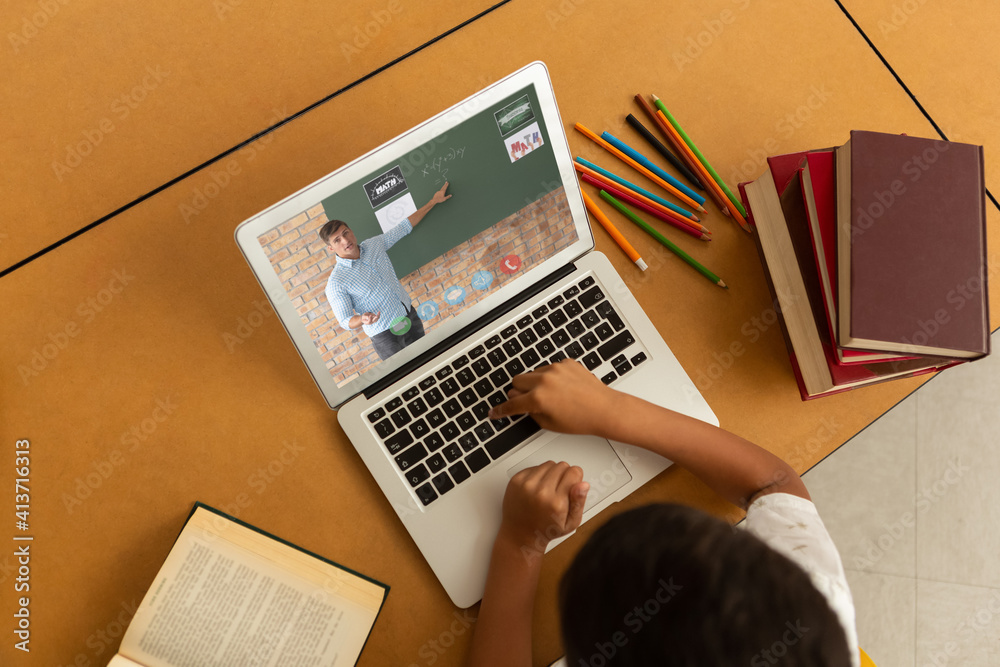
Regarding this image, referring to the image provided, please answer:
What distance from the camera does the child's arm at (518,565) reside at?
70 centimetres

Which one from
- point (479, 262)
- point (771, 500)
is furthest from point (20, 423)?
point (771, 500)

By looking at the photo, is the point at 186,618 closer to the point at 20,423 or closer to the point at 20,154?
the point at 20,423

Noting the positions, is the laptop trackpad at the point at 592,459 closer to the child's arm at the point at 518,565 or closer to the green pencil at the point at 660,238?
the child's arm at the point at 518,565

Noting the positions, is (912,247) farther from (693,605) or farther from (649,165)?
(693,605)

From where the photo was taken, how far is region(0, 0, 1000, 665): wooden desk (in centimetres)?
75

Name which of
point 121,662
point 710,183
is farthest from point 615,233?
point 121,662

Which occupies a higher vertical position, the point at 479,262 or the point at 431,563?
the point at 479,262

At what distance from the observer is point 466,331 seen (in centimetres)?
79

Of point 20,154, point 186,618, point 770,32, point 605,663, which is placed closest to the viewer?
point 605,663

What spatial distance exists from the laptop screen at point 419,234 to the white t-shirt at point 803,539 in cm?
42

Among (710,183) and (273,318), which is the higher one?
(273,318)

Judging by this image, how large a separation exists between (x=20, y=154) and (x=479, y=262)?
2.17 feet

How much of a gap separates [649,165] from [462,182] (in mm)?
351

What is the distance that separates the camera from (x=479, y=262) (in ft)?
2.43
